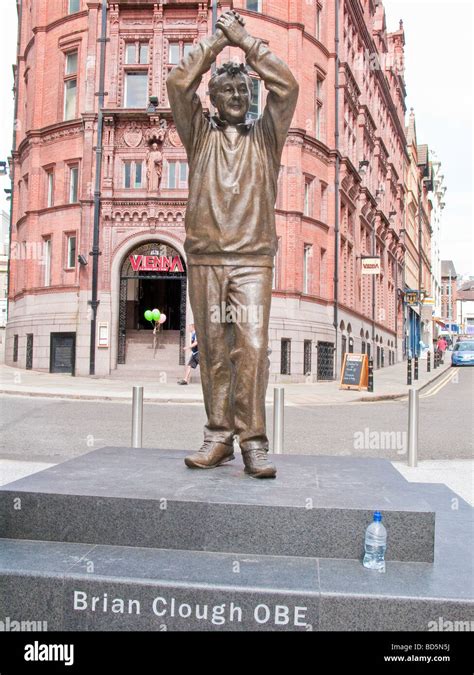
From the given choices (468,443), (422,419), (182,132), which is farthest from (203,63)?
(422,419)

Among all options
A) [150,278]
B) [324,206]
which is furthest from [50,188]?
[324,206]

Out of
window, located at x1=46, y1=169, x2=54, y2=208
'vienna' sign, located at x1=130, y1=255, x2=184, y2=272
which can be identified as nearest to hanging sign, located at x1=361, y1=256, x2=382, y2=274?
'vienna' sign, located at x1=130, y1=255, x2=184, y2=272

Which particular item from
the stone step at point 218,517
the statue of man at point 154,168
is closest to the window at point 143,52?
the statue of man at point 154,168

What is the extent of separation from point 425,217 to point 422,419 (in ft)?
237

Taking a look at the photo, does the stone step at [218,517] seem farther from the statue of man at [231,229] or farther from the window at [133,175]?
the window at [133,175]

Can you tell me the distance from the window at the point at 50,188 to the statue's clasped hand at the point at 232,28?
25.1 metres

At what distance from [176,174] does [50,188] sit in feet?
20.2

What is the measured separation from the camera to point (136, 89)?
88.6ft

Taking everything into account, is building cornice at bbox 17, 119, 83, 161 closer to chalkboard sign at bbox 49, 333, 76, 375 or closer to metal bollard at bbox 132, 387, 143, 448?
chalkboard sign at bbox 49, 333, 76, 375

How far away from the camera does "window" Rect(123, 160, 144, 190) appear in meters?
26.3

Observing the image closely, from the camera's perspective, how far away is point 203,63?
4914 mm

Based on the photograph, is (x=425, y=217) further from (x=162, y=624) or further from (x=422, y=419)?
(x=162, y=624)

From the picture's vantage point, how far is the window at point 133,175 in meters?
26.3

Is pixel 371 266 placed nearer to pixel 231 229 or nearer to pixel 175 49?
pixel 175 49
